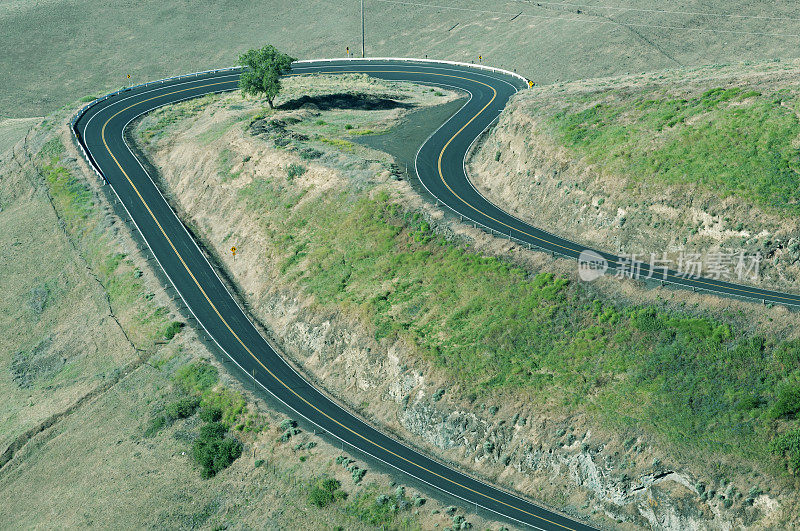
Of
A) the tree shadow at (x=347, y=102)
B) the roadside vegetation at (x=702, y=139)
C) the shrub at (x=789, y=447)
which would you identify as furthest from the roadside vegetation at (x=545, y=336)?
the tree shadow at (x=347, y=102)

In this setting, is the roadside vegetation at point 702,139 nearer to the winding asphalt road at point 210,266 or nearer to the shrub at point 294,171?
the winding asphalt road at point 210,266

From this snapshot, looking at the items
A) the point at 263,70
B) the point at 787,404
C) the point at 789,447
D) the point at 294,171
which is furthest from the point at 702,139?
the point at 263,70

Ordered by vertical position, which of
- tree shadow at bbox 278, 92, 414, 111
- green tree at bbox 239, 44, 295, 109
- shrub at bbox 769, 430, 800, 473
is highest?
green tree at bbox 239, 44, 295, 109

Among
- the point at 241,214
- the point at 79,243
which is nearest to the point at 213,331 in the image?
the point at 241,214

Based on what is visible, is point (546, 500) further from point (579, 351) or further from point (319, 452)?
point (319, 452)

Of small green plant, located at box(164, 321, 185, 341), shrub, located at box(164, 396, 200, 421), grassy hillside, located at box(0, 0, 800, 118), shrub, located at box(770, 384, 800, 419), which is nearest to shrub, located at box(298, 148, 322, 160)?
small green plant, located at box(164, 321, 185, 341)

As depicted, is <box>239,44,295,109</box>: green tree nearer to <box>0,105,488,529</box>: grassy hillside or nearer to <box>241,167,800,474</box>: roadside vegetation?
<box>0,105,488,529</box>: grassy hillside
